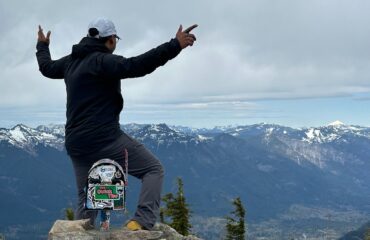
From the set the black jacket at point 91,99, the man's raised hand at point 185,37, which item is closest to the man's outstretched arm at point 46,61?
the black jacket at point 91,99

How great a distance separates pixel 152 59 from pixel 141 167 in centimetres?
233

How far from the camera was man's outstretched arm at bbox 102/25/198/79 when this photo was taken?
805 cm

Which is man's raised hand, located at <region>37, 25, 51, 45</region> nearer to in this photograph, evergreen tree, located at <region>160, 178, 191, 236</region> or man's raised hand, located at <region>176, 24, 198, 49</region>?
man's raised hand, located at <region>176, 24, 198, 49</region>

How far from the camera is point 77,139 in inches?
360

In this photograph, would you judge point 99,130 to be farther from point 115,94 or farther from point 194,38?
point 194,38

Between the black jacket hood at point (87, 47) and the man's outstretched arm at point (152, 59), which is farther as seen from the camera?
the black jacket hood at point (87, 47)

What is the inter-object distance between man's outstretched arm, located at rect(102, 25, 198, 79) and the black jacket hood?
754mm

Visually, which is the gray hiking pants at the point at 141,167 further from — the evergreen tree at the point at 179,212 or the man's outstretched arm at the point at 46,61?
the evergreen tree at the point at 179,212

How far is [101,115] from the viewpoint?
Result: 902 cm

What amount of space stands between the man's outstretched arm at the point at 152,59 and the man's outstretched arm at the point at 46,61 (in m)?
1.81

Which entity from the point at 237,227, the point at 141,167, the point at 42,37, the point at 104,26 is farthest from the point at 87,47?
the point at 237,227

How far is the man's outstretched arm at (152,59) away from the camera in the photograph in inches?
317

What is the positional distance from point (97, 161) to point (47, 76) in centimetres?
213

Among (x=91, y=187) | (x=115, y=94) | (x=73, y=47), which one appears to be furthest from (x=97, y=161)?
(x=73, y=47)
